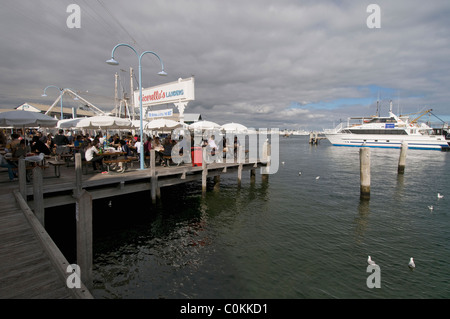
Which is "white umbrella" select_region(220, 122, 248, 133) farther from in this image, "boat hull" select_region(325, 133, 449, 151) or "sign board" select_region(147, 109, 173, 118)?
"boat hull" select_region(325, 133, 449, 151)

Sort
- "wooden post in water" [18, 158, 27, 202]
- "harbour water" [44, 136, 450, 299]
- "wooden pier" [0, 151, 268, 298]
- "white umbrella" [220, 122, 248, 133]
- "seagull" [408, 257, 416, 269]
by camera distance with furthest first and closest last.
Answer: "white umbrella" [220, 122, 248, 133], "seagull" [408, 257, 416, 269], "wooden post in water" [18, 158, 27, 202], "harbour water" [44, 136, 450, 299], "wooden pier" [0, 151, 268, 298]

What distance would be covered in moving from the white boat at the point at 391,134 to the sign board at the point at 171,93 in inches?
2091

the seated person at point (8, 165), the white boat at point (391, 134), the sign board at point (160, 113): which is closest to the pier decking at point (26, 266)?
the seated person at point (8, 165)

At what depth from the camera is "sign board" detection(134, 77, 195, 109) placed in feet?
64.8

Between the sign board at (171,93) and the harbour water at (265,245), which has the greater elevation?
the sign board at (171,93)

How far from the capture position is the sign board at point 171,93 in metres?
19.8

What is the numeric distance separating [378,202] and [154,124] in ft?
49.1

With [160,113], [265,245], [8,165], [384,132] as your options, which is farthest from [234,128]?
[384,132]

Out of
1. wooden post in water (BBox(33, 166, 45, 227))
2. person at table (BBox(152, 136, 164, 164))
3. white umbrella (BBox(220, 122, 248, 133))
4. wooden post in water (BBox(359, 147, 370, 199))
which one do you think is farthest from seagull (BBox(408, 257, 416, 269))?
white umbrella (BBox(220, 122, 248, 133))

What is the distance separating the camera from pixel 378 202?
14.6m

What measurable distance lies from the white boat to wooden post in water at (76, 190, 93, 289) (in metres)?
64.1

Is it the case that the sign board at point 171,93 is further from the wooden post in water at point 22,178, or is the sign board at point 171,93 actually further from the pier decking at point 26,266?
the pier decking at point 26,266

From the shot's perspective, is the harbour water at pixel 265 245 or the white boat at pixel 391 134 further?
the white boat at pixel 391 134

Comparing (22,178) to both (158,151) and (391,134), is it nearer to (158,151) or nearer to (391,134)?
(158,151)
